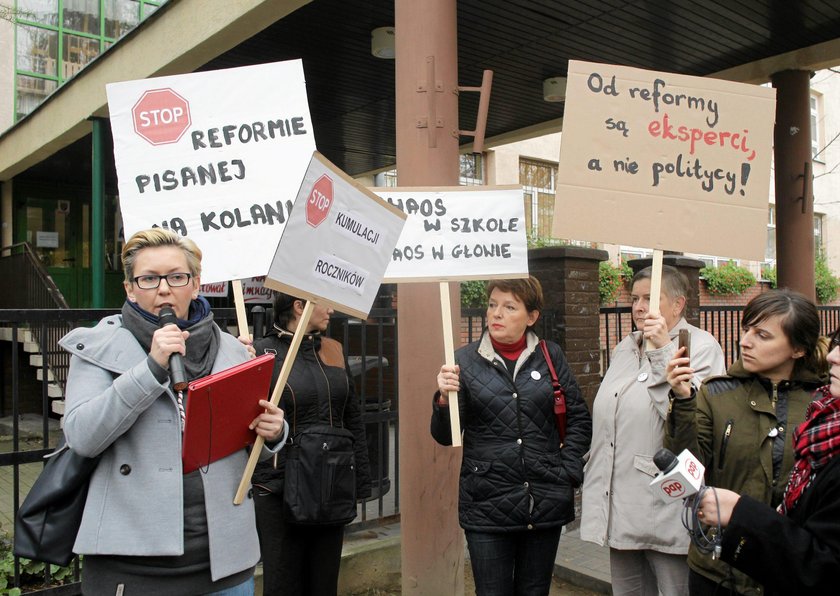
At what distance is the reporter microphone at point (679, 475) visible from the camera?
192cm

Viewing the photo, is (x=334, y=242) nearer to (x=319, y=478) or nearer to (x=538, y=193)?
(x=319, y=478)

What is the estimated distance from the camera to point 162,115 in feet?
10.9

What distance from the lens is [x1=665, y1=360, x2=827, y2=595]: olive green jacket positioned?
2467mm

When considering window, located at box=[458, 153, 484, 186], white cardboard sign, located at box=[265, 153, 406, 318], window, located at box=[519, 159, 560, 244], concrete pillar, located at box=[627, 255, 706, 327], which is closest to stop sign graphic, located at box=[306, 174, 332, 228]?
white cardboard sign, located at box=[265, 153, 406, 318]

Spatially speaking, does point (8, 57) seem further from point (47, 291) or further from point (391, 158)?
point (391, 158)

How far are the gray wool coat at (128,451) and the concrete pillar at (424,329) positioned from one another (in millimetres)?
1954

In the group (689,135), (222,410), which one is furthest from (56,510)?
(689,135)

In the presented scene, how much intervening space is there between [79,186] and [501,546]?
13026mm

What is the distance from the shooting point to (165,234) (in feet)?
7.82

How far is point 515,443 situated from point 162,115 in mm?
2250

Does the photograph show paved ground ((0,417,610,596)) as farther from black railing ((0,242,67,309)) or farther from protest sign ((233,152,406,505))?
black railing ((0,242,67,309))

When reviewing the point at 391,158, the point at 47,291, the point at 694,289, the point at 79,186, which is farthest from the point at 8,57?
the point at 694,289

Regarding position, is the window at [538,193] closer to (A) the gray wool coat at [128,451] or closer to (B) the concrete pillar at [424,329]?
(B) the concrete pillar at [424,329]

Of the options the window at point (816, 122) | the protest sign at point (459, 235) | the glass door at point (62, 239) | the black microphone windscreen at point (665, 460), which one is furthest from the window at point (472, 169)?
the window at point (816, 122)
